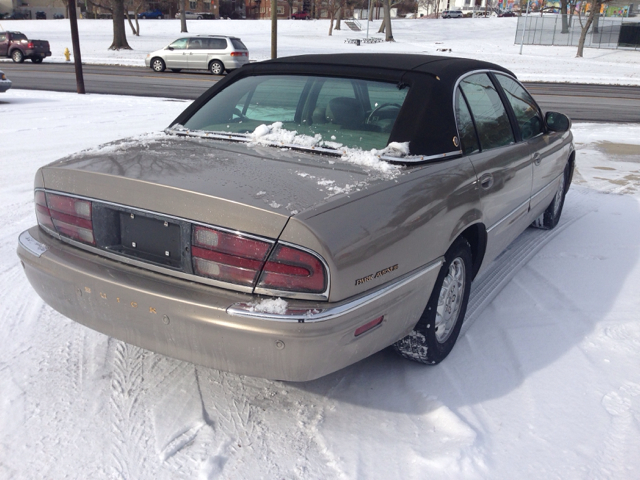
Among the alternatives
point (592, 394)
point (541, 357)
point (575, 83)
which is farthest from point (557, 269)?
point (575, 83)

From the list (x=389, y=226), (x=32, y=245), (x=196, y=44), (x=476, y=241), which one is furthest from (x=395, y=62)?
(x=196, y=44)

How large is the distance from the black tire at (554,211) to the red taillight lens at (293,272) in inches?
150

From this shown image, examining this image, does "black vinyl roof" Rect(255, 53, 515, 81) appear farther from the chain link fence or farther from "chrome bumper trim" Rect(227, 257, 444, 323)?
the chain link fence

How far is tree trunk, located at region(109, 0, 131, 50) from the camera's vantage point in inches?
1553

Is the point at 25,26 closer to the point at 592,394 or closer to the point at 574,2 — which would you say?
the point at 574,2

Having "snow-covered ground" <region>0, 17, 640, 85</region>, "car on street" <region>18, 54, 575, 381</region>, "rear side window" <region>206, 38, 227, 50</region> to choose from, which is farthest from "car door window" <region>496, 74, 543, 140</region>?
"snow-covered ground" <region>0, 17, 640, 85</region>

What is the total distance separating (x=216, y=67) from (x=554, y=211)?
908 inches

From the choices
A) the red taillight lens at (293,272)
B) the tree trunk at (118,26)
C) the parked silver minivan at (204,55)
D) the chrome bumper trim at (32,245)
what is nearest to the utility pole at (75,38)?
the parked silver minivan at (204,55)

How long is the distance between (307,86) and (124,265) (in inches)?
64.9

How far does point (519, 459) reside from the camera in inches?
101

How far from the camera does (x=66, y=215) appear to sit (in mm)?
2834

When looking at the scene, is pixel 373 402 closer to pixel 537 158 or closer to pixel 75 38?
pixel 537 158

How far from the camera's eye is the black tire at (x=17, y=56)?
102ft

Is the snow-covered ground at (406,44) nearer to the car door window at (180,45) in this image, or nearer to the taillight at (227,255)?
the car door window at (180,45)
